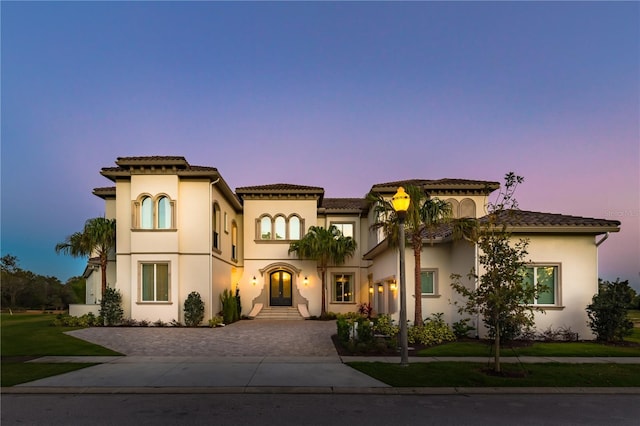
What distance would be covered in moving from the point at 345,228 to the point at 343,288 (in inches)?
158

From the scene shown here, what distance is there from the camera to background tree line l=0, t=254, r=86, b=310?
136 ft

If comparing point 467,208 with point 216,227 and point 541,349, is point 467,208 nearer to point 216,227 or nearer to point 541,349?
point 541,349

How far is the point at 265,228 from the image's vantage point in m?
26.7

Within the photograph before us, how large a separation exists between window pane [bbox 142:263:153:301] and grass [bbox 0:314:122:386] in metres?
3.25

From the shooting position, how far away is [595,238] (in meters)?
15.1

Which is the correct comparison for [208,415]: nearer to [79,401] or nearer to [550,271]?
[79,401]

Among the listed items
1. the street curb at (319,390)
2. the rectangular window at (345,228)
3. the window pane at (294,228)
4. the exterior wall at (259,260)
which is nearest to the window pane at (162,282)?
the exterior wall at (259,260)

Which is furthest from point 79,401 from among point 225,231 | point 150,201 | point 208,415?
point 225,231

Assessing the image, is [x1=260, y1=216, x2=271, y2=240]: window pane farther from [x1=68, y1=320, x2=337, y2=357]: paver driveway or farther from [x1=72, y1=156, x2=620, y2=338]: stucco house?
[x1=68, y1=320, x2=337, y2=357]: paver driveway

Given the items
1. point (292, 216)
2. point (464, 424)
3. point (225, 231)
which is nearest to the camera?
point (464, 424)

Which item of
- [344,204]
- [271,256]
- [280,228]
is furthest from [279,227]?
[344,204]

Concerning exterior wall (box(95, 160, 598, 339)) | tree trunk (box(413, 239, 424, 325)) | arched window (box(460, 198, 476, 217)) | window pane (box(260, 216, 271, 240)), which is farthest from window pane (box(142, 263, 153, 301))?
arched window (box(460, 198, 476, 217))

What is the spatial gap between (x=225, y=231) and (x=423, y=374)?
16774 mm

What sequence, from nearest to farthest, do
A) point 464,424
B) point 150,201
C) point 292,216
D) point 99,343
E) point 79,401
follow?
point 464,424, point 79,401, point 99,343, point 150,201, point 292,216
